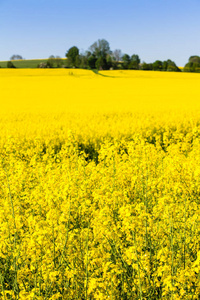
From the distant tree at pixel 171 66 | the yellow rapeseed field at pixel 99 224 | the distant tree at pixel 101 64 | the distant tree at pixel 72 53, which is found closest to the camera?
the yellow rapeseed field at pixel 99 224

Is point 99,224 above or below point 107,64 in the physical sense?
below

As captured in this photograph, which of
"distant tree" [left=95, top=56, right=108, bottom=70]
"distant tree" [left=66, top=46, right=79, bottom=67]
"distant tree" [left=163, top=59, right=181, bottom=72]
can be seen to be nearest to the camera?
"distant tree" [left=95, top=56, right=108, bottom=70]

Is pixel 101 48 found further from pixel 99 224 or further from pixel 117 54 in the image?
pixel 99 224

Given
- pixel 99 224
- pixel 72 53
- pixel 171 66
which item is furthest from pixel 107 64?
pixel 99 224

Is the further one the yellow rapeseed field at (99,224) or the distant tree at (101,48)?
the distant tree at (101,48)

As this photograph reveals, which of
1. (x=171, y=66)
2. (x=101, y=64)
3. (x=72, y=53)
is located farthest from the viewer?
(x=72, y=53)

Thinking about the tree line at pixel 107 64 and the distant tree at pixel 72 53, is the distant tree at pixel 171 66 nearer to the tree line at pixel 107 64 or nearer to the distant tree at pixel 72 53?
the tree line at pixel 107 64

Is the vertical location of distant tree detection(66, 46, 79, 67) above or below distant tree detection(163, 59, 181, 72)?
above

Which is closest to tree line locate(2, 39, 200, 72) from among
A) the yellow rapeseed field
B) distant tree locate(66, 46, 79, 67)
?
distant tree locate(66, 46, 79, 67)

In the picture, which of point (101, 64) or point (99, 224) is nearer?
point (99, 224)

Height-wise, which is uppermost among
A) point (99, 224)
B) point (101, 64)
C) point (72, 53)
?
point (72, 53)

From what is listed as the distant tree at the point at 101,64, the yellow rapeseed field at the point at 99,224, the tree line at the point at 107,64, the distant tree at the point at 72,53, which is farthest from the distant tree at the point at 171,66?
the yellow rapeseed field at the point at 99,224

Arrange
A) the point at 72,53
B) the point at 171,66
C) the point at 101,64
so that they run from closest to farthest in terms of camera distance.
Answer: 1. the point at 101,64
2. the point at 171,66
3. the point at 72,53

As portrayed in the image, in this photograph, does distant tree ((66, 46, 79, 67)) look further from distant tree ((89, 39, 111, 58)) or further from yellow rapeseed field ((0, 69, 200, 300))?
yellow rapeseed field ((0, 69, 200, 300))
